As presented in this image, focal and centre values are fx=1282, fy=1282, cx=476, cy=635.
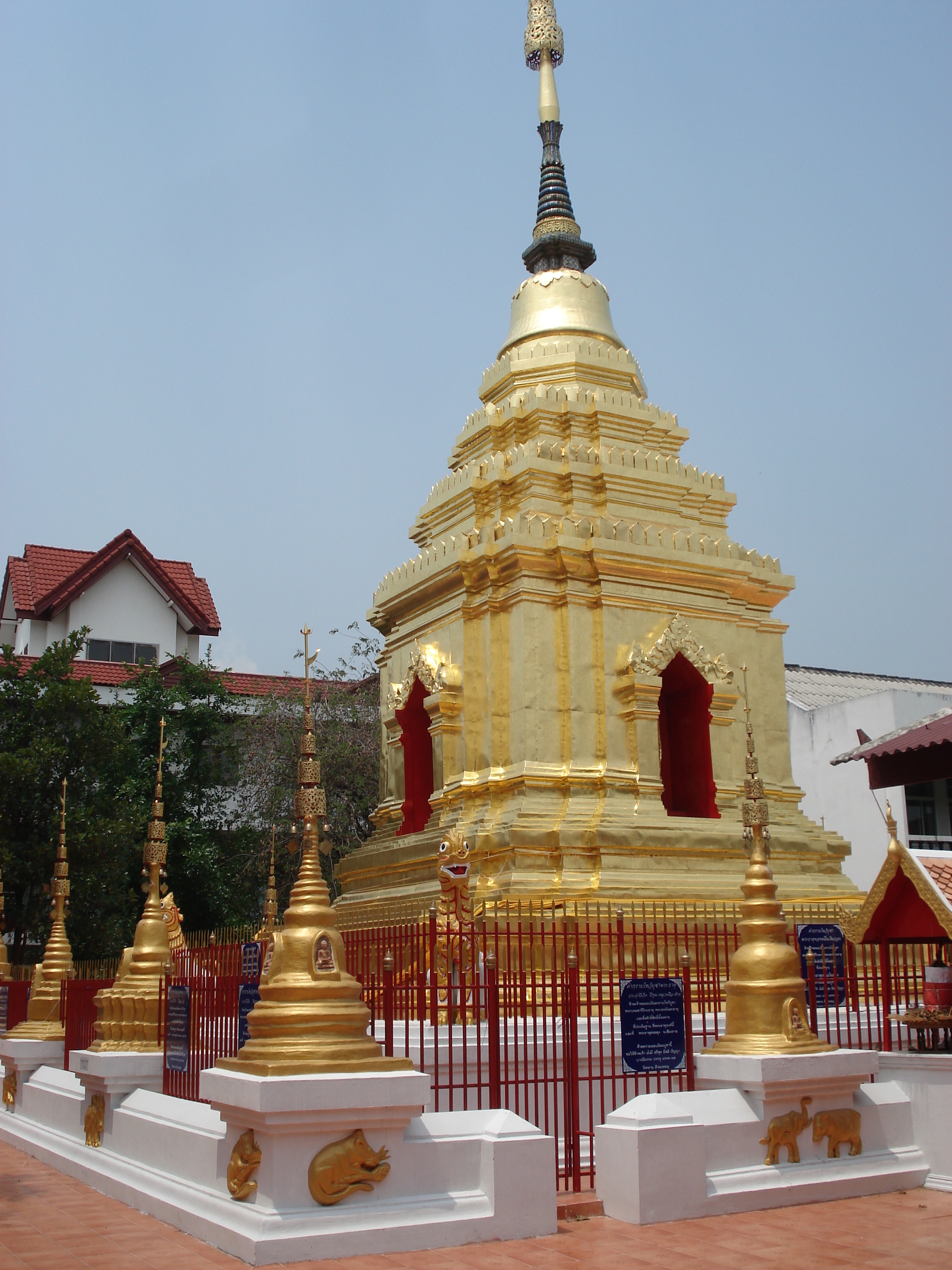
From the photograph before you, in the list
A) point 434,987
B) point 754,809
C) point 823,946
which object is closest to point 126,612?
point 823,946

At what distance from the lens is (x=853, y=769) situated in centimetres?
2631

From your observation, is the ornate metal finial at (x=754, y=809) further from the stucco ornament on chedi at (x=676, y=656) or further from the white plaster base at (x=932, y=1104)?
the stucco ornament on chedi at (x=676, y=656)

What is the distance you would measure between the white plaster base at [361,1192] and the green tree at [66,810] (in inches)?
569

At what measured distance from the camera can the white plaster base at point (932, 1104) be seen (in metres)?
8.78

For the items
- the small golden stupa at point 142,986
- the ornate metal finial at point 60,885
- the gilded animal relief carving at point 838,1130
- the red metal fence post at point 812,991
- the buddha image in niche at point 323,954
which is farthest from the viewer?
the ornate metal finial at point 60,885

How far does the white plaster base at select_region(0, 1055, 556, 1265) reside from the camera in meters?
6.75

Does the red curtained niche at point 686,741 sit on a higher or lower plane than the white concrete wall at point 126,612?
lower

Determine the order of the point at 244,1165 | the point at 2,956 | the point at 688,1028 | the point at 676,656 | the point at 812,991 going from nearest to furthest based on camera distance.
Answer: the point at 244,1165 → the point at 688,1028 → the point at 812,991 → the point at 676,656 → the point at 2,956

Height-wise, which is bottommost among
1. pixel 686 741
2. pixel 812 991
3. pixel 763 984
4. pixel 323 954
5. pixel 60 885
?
pixel 812 991

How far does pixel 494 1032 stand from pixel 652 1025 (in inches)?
47.1

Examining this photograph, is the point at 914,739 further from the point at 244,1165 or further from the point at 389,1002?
the point at 244,1165

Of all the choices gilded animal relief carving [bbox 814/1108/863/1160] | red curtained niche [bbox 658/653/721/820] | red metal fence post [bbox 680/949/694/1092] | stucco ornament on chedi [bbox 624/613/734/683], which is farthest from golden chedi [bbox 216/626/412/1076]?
red curtained niche [bbox 658/653/721/820]

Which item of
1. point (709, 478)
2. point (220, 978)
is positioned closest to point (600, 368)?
point (709, 478)

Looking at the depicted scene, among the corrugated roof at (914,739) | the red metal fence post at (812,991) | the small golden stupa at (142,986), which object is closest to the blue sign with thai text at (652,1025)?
the red metal fence post at (812,991)
